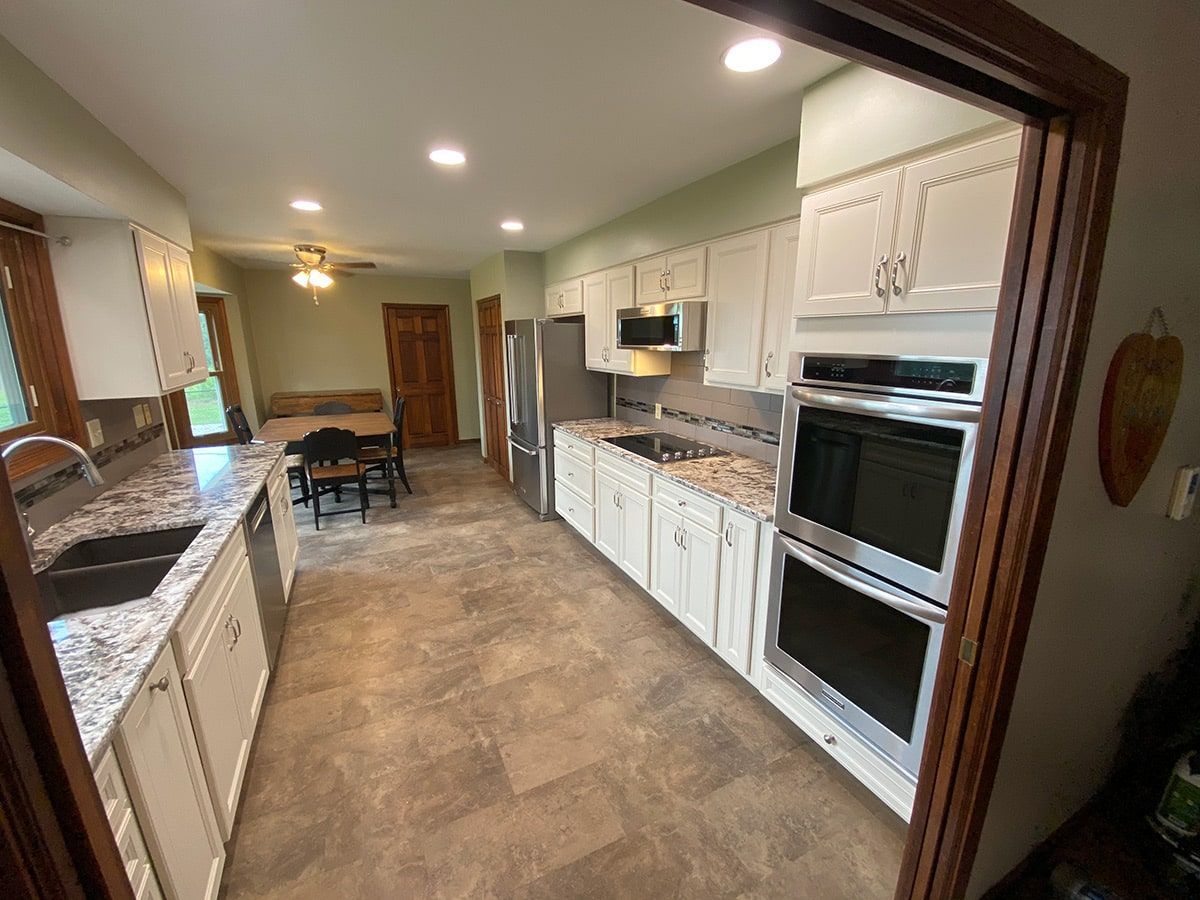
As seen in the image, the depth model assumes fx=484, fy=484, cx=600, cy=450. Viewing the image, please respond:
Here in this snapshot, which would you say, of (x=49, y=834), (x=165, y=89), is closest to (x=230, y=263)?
(x=165, y=89)

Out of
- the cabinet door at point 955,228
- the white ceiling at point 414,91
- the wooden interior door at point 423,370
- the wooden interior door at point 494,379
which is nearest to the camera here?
the cabinet door at point 955,228

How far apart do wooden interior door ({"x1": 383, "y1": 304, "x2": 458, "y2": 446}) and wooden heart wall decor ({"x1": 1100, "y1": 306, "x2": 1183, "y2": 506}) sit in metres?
6.58

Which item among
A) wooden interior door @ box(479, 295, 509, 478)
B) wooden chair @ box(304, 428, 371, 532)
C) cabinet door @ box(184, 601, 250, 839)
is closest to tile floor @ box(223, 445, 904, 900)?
cabinet door @ box(184, 601, 250, 839)

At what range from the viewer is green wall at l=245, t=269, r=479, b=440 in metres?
5.88

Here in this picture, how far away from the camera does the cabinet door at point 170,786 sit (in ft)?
3.44

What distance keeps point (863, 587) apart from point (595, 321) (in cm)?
280

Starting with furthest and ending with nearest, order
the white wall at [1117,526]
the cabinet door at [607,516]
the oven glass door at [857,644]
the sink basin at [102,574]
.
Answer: the cabinet door at [607,516] → the sink basin at [102,574] → the oven glass door at [857,644] → the white wall at [1117,526]

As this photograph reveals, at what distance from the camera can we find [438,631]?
2699 mm

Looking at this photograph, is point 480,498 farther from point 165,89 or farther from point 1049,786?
point 1049,786

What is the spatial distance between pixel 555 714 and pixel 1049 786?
1673 millimetres

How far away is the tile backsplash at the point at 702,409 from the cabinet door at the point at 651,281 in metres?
0.47

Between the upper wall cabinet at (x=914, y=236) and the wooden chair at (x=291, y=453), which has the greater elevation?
the upper wall cabinet at (x=914, y=236)

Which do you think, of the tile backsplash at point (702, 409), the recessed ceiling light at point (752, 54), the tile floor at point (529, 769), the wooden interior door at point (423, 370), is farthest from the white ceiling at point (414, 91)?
the wooden interior door at point (423, 370)

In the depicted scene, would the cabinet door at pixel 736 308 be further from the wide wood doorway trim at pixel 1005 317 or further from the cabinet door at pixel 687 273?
the wide wood doorway trim at pixel 1005 317
